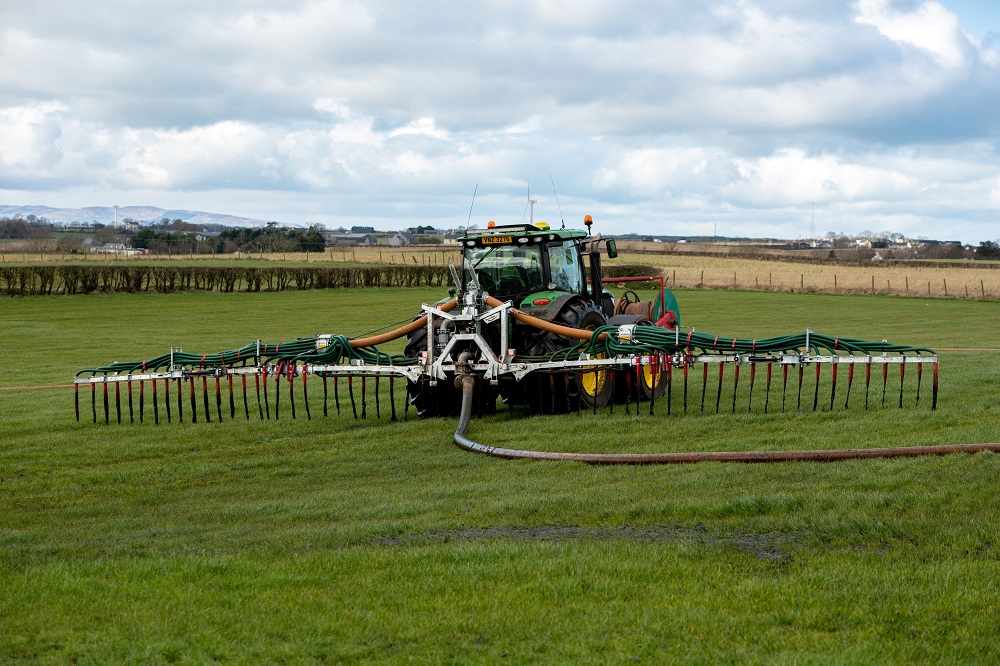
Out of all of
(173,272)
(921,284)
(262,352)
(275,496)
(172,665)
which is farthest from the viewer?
(921,284)

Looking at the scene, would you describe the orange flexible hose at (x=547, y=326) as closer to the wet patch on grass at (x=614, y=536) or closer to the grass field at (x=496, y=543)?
the grass field at (x=496, y=543)

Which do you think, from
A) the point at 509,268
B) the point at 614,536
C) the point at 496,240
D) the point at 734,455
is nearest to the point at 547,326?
the point at 509,268

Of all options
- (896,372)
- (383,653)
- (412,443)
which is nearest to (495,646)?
(383,653)

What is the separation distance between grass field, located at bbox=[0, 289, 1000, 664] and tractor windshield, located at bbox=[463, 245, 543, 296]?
172 centimetres

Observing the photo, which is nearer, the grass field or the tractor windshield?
the grass field

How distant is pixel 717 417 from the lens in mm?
11453

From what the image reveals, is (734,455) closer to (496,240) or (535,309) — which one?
(535,309)

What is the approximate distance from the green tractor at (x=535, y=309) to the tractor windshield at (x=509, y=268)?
12 millimetres

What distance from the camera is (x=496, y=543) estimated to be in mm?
6172

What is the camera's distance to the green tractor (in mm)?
12164

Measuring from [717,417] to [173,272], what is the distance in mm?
33443

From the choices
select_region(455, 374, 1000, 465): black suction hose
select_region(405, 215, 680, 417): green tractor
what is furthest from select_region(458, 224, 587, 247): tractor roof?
select_region(455, 374, 1000, 465): black suction hose

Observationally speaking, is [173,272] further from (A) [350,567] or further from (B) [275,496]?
(A) [350,567]

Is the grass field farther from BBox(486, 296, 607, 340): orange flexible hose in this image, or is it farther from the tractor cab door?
the tractor cab door
